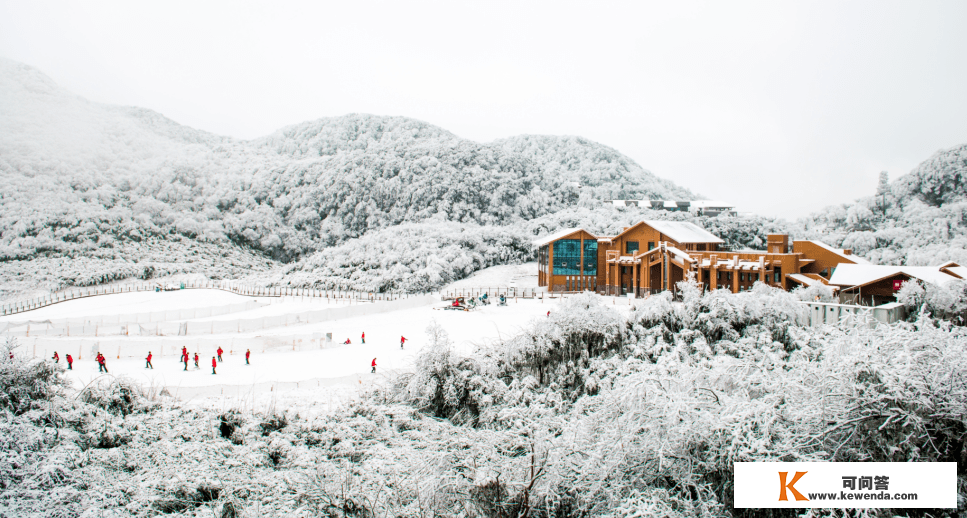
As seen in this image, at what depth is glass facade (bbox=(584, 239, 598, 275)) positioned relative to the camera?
131ft

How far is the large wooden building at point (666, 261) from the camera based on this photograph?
30281 mm

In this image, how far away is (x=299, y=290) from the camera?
143ft

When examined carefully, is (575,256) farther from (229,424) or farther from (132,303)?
(132,303)

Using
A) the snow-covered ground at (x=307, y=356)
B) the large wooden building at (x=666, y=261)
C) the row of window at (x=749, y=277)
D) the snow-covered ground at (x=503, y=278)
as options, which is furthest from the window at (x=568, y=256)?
the row of window at (x=749, y=277)

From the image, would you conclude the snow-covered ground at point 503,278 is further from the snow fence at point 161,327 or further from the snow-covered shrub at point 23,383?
the snow-covered shrub at point 23,383

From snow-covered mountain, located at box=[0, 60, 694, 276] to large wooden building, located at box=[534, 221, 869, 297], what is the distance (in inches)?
1540

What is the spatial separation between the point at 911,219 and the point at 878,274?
140 feet

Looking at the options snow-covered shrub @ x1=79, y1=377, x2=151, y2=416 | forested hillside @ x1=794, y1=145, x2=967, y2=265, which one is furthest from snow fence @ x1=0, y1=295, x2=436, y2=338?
forested hillside @ x1=794, y1=145, x2=967, y2=265

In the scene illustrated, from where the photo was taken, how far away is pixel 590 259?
131 ft

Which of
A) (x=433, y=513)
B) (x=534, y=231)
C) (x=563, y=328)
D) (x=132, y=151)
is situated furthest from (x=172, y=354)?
(x=132, y=151)

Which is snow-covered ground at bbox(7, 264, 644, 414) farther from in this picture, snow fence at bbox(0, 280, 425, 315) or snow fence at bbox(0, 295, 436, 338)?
snow fence at bbox(0, 280, 425, 315)

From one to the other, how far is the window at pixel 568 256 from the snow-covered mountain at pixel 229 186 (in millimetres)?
38769

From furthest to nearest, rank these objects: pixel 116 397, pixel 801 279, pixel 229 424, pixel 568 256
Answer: pixel 568 256, pixel 801 279, pixel 116 397, pixel 229 424

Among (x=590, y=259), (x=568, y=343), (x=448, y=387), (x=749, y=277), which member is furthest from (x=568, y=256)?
(x=448, y=387)
